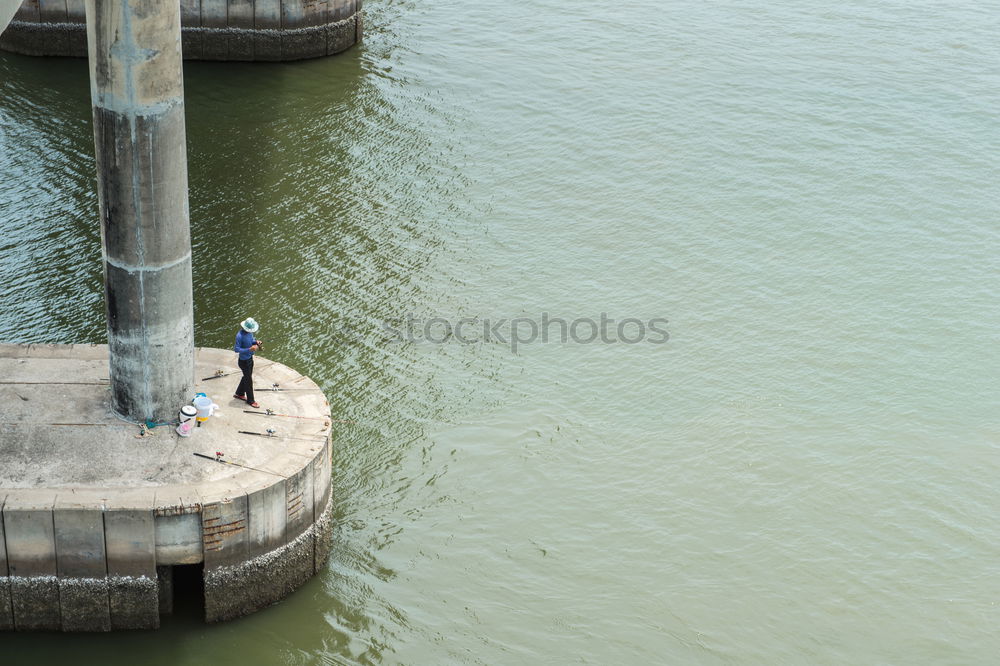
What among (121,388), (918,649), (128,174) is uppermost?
(128,174)

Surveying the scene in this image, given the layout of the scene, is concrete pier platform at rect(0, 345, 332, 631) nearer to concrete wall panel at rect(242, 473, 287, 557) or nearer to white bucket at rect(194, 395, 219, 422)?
concrete wall panel at rect(242, 473, 287, 557)

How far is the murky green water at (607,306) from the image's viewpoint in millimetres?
18594

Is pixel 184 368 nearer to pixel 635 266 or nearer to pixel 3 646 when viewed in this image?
pixel 3 646

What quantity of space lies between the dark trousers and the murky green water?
292cm

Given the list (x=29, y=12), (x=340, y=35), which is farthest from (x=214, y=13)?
(x=29, y=12)

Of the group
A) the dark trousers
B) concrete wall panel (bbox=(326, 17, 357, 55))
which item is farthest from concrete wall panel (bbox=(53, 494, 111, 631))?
concrete wall panel (bbox=(326, 17, 357, 55))

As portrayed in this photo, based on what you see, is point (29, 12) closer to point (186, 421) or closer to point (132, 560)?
point (186, 421)

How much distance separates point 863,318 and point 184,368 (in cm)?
1548

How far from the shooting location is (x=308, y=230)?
93.7 ft

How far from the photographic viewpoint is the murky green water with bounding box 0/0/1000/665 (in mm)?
18594

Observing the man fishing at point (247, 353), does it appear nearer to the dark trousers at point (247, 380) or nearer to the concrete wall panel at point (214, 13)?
the dark trousers at point (247, 380)

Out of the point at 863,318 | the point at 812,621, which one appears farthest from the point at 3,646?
the point at 863,318

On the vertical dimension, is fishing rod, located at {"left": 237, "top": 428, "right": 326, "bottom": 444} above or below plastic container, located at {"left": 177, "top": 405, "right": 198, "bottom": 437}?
below

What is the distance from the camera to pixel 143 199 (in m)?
16.5
